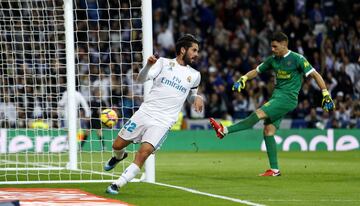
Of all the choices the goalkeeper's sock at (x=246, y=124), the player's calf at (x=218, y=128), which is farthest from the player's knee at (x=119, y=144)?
the goalkeeper's sock at (x=246, y=124)

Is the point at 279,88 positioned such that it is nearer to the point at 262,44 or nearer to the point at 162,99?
the point at 162,99

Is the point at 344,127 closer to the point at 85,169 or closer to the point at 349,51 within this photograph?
the point at 349,51

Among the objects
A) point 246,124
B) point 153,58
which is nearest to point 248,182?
point 246,124

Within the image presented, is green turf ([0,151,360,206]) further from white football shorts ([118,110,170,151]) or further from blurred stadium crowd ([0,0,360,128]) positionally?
blurred stadium crowd ([0,0,360,128])

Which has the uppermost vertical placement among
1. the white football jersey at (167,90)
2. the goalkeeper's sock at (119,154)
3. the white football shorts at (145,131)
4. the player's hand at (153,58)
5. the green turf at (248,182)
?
the player's hand at (153,58)

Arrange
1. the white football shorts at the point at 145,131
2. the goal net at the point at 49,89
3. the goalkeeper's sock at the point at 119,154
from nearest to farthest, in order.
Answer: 1. the white football shorts at the point at 145,131
2. the goalkeeper's sock at the point at 119,154
3. the goal net at the point at 49,89

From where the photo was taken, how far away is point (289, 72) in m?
15.8

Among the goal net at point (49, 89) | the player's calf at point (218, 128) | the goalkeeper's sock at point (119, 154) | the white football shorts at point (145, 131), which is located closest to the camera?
the white football shorts at point (145, 131)

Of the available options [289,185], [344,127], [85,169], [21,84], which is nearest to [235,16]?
[344,127]

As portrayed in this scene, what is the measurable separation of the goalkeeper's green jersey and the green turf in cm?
136

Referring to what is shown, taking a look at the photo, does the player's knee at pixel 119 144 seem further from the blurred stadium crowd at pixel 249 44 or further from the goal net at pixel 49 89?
the blurred stadium crowd at pixel 249 44

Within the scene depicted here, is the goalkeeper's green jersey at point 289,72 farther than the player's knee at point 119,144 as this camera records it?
Yes

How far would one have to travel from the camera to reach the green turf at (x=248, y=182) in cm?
1145

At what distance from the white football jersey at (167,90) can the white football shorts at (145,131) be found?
65 mm
